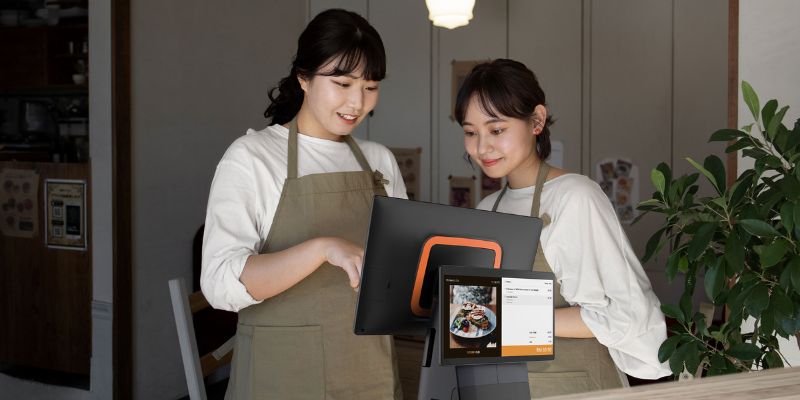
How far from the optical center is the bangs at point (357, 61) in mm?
1705

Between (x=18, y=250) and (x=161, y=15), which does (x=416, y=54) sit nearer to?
(x=161, y=15)

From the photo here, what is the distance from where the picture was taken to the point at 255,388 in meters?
1.74

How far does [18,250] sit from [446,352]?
4118 mm

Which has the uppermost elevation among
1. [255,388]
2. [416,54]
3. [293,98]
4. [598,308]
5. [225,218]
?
[416,54]

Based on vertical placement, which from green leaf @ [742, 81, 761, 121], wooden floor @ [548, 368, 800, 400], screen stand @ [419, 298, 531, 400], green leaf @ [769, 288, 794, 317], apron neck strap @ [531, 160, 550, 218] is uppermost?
green leaf @ [742, 81, 761, 121]

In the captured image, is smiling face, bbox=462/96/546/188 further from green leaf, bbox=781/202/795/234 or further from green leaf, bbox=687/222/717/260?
green leaf, bbox=781/202/795/234

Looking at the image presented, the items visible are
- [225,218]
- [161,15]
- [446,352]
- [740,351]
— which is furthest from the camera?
[161,15]

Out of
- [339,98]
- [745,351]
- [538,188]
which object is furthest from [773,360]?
[339,98]

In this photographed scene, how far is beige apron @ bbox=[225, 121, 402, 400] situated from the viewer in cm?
174

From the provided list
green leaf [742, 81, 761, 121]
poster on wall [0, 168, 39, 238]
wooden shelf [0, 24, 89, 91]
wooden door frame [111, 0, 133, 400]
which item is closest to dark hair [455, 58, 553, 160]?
green leaf [742, 81, 761, 121]

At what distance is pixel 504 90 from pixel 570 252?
0.40m

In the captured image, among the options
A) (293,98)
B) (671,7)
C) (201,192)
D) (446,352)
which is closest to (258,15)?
(201,192)

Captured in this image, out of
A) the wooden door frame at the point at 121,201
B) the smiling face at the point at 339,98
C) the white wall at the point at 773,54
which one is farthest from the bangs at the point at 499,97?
the wooden door frame at the point at 121,201

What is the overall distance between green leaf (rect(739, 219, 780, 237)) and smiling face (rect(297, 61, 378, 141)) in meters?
0.85
